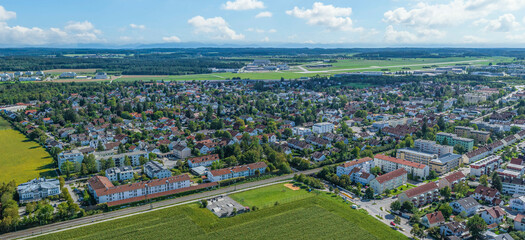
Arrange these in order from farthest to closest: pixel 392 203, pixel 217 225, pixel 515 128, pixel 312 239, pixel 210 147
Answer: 1. pixel 515 128
2. pixel 210 147
3. pixel 392 203
4. pixel 217 225
5. pixel 312 239

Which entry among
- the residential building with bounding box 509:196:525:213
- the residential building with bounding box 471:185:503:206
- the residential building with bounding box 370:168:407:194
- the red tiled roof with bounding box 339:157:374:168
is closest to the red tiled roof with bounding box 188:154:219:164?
the red tiled roof with bounding box 339:157:374:168

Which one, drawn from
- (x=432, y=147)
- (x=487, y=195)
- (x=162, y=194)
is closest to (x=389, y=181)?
(x=487, y=195)

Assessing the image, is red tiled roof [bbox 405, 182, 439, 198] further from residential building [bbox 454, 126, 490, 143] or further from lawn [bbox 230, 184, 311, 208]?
residential building [bbox 454, 126, 490, 143]

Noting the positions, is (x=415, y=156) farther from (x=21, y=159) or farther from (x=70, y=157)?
(x=21, y=159)

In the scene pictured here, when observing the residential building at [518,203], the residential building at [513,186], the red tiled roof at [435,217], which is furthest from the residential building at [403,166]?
the red tiled roof at [435,217]

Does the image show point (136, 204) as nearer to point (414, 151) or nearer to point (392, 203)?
point (392, 203)

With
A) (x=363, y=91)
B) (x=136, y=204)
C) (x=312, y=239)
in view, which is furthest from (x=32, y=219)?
(x=363, y=91)
